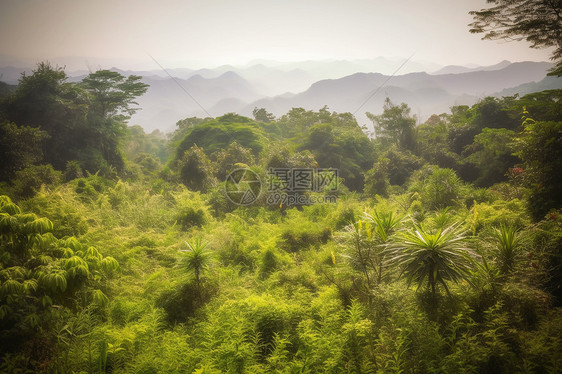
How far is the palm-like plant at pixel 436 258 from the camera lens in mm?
3009

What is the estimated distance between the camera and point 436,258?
3.06m

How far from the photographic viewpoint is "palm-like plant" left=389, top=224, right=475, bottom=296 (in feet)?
9.87

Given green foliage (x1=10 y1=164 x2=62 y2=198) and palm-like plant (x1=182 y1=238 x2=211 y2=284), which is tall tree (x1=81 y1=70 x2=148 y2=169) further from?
palm-like plant (x1=182 y1=238 x2=211 y2=284)

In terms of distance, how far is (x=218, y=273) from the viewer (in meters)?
5.50

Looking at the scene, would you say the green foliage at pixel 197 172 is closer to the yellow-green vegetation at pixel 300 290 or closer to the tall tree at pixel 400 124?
the yellow-green vegetation at pixel 300 290

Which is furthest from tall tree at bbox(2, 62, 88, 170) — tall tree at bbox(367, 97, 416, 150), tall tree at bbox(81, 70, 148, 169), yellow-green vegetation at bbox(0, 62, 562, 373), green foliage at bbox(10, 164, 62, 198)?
tall tree at bbox(367, 97, 416, 150)

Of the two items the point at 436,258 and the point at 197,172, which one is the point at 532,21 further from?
the point at 197,172

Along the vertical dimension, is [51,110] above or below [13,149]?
above

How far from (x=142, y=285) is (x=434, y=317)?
568 centimetres

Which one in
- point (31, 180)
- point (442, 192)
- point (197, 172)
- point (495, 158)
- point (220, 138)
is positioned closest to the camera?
point (442, 192)

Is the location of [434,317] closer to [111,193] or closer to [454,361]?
[454,361]

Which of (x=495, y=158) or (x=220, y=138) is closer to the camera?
(x=495, y=158)

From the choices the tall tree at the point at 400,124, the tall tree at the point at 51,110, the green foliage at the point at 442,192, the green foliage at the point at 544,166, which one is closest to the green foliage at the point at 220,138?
the tall tree at the point at 51,110

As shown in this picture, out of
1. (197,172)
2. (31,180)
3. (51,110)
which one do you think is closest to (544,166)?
(197,172)
